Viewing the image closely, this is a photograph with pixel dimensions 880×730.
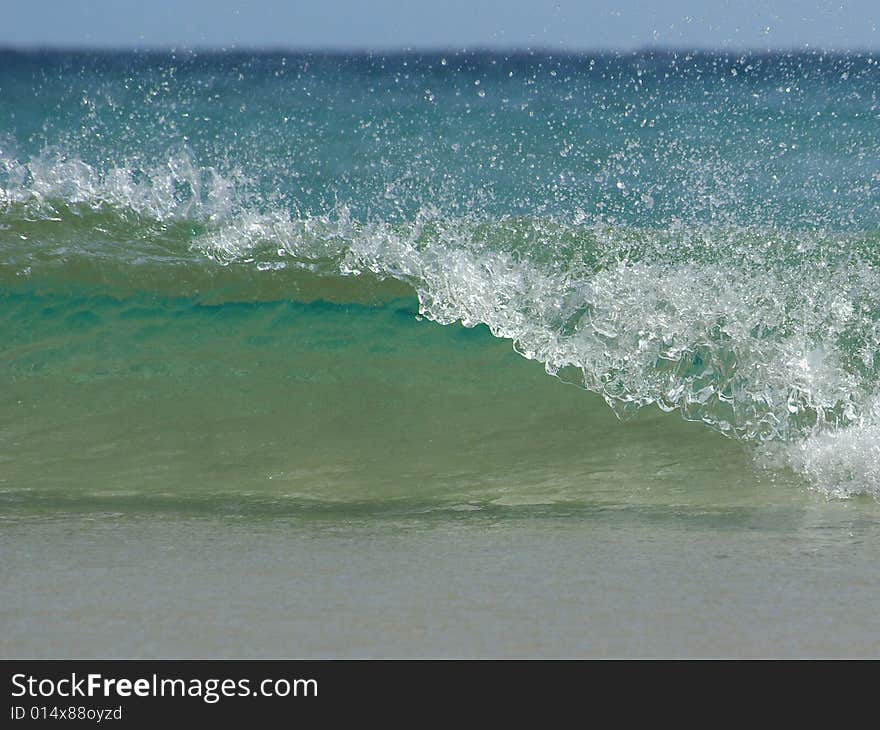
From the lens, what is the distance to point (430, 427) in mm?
3496

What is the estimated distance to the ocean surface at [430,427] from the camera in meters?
1.72

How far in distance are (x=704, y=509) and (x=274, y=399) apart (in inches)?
63.8

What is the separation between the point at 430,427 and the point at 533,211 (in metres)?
4.09

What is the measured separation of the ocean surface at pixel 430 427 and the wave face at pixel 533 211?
18 mm

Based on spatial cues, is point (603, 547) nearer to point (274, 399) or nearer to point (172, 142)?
point (274, 399)

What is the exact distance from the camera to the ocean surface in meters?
1.72

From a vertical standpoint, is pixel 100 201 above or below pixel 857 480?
above

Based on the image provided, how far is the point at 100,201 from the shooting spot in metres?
5.27

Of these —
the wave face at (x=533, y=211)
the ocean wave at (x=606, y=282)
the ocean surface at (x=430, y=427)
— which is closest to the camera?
the ocean surface at (x=430, y=427)

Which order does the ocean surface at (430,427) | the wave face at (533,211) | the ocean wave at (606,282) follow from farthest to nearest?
the wave face at (533,211)
the ocean wave at (606,282)
the ocean surface at (430,427)

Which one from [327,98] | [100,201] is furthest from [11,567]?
[327,98]

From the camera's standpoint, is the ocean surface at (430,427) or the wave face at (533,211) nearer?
the ocean surface at (430,427)

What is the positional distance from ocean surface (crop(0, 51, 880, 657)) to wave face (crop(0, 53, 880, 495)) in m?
0.02

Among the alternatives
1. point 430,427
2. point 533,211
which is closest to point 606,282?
point 430,427
